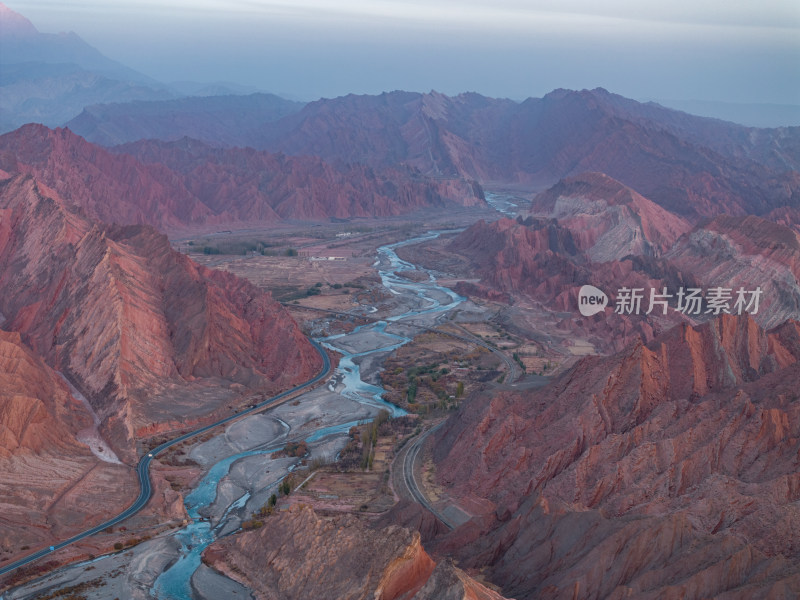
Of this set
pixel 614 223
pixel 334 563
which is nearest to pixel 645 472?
pixel 334 563

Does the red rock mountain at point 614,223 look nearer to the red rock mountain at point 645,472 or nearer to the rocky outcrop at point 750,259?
the rocky outcrop at point 750,259

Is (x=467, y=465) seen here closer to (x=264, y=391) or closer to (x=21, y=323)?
(x=264, y=391)

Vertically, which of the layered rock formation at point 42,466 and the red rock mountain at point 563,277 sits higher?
the layered rock formation at point 42,466

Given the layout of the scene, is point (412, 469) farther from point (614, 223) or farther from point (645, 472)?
point (614, 223)

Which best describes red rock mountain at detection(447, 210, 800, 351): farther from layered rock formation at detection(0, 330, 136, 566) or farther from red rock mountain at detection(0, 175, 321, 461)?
layered rock formation at detection(0, 330, 136, 566)

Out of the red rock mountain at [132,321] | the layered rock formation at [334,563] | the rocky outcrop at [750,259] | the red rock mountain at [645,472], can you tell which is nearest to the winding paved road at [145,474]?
the red rock mountain at [132,321]

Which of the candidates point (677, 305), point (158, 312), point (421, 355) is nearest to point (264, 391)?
point (158, 312)
